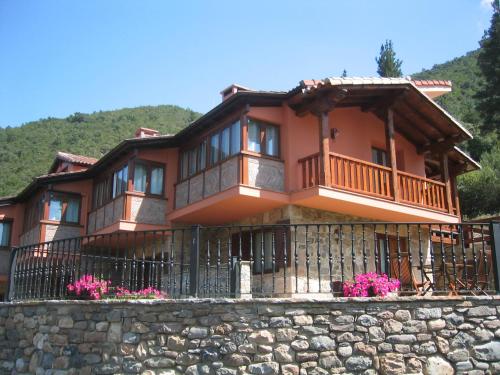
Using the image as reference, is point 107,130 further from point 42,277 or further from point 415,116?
point 42,277

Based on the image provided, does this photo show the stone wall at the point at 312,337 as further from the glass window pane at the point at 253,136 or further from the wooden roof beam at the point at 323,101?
the wooden roof beam at the point at 323,101

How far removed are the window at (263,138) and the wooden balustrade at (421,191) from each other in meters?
3.50

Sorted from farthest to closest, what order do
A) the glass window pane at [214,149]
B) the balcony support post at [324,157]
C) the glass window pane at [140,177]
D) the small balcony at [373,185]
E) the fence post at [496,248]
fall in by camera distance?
the glass window pane at [140,177], the glass window pane at [214,149], the small balcony at [373,185], the balcony support post at [324,157], the fence post at [496,248]

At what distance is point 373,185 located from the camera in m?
13.9

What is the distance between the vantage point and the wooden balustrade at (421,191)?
14.6m

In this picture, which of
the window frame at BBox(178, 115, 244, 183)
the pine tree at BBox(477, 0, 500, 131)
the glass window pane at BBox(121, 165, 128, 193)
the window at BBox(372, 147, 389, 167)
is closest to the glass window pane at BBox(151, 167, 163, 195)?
the window frame at BBox(178, 115, 244, 183)

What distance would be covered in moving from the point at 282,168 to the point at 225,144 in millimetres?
1799

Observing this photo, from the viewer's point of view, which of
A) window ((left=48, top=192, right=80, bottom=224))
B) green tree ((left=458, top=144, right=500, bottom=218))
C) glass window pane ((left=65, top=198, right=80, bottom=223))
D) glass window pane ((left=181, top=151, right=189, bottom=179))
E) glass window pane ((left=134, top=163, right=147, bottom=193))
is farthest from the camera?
green tree ((left=458, top=144, right=500, bottom=218))

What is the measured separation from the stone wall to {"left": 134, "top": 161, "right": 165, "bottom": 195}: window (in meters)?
9.20

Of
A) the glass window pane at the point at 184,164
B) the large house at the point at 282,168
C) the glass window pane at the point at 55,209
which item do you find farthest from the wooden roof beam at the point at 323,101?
the glass window pane at the point at 55,209

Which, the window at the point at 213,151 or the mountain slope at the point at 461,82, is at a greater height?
the mountain slope at the point at 461,82

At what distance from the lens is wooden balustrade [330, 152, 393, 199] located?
1315 centimetres

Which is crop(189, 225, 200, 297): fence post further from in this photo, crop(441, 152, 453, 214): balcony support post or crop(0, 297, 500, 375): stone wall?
crop(441, 152, 453, 214): balcony support post

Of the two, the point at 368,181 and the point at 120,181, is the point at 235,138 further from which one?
the point at 120,181
